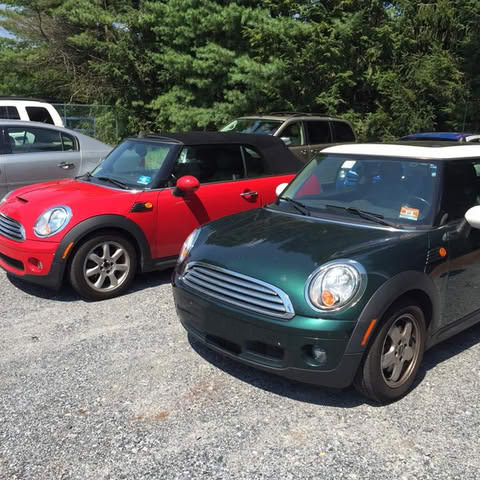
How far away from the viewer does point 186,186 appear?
5332 millimetres

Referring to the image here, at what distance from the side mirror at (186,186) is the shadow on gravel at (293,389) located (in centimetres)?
202

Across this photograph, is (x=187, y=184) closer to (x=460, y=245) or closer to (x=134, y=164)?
(x=134, y=164)

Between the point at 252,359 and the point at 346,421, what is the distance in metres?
0.67

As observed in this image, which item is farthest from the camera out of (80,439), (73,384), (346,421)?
(73,384)

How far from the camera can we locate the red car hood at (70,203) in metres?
5.05

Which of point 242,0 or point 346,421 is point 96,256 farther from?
point 242,0

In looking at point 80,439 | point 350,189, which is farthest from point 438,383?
point 80,439

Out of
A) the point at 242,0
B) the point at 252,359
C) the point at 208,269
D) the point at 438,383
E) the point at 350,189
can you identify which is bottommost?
the point at 438,383

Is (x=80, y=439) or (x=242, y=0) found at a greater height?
(x=242, y=0)

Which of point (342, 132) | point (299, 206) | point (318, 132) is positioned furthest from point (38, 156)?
point (342, 132)

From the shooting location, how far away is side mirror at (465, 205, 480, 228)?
3707 millimetres

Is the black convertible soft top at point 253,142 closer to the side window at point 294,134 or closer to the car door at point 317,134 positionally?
the side window at point 294,134

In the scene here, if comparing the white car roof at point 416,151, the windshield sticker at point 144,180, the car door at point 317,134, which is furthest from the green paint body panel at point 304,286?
the car door at point 317,134

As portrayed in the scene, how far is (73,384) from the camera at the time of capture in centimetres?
362
